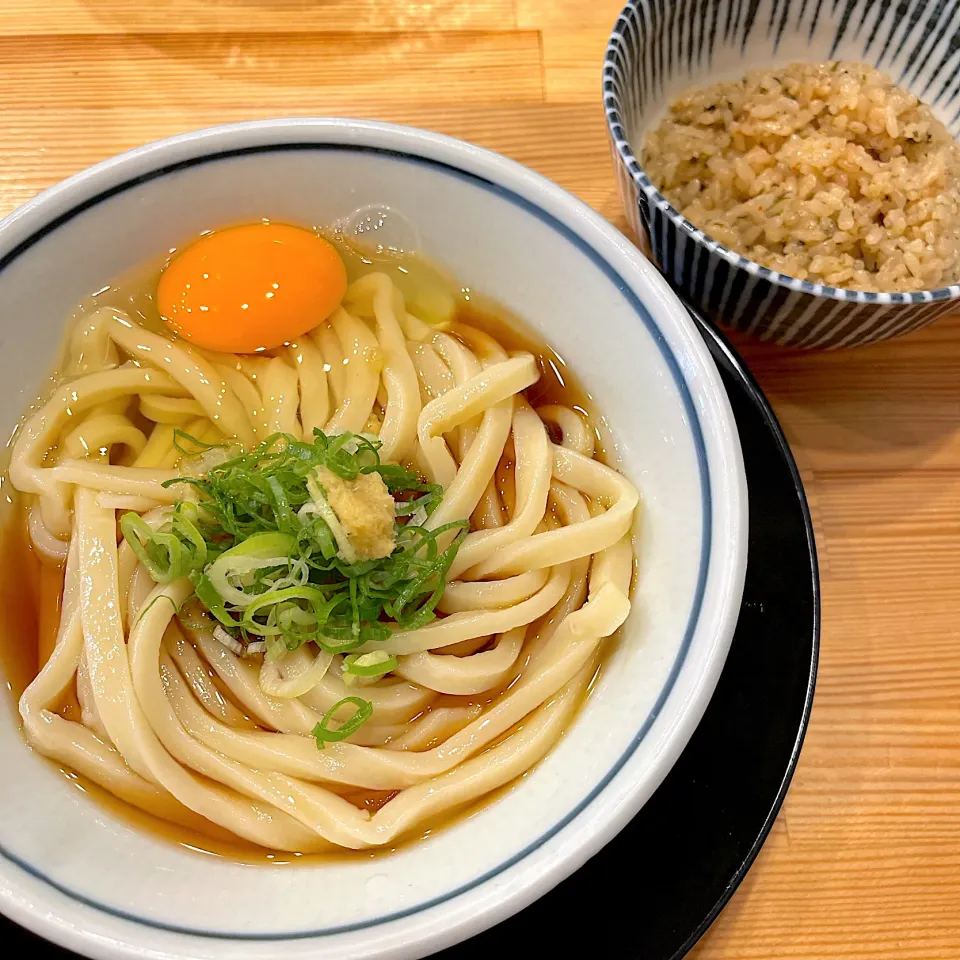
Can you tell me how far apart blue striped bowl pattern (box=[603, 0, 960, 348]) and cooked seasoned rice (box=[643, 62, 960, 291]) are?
0.09m

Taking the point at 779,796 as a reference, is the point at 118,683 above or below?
above

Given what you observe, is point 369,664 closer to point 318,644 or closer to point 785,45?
point 318,644

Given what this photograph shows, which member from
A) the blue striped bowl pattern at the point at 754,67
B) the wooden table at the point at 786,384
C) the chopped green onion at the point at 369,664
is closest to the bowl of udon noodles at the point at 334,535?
the chopped green onion at the point at 369,664

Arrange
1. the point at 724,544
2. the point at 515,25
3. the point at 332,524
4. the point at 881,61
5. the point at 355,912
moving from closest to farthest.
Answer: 1. the point at 355,912
2. the point at 724,544
3. the point at 332,524
4. the point at 881,61
5. the point at 515,25

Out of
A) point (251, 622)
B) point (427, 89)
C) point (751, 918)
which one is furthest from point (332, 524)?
point (427, 89)

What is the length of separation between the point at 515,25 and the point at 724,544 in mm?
1836

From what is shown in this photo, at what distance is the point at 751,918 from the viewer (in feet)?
5.29

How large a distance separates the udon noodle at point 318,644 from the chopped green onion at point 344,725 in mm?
14

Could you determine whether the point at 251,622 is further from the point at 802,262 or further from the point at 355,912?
the point at 802,262

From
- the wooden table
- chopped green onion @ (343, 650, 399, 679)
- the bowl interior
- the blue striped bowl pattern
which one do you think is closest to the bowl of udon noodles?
chopped green onion @ (343, 650, 399, 679)

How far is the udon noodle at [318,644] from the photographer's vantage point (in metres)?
1.46

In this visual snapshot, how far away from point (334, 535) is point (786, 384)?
4.03 ft

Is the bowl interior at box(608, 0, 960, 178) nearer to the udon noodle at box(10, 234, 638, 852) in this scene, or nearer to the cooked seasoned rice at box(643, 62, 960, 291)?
the cooked seasoned rice at box(643, 62, 960, 291)

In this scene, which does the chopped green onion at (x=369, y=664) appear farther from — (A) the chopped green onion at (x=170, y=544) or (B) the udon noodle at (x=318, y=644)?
(A) the chopped green onion at (x=170, y=544)
